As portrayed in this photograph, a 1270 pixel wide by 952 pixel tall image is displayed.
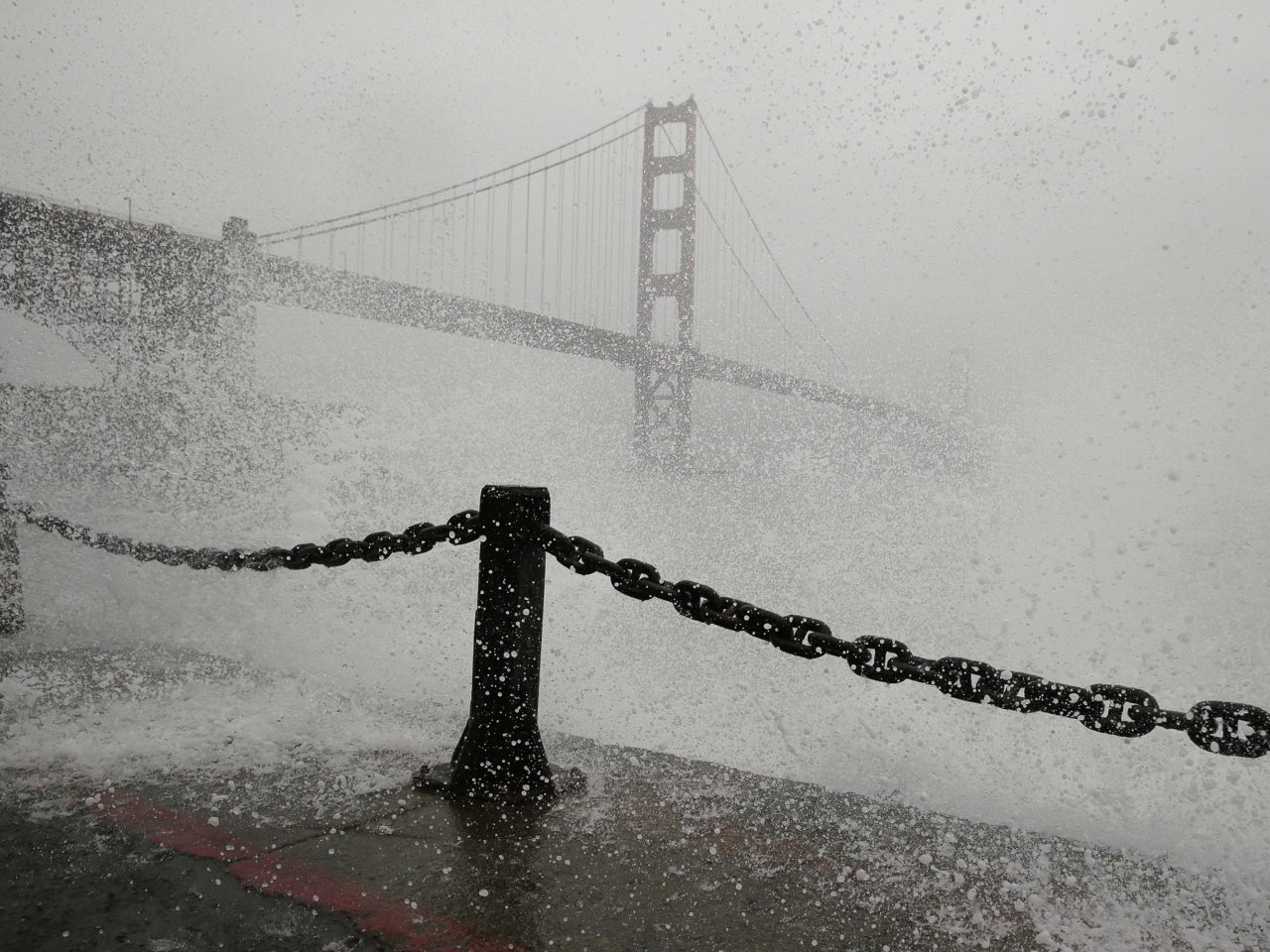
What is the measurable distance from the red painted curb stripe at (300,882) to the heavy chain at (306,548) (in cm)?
58

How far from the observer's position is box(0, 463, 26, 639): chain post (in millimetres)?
2912

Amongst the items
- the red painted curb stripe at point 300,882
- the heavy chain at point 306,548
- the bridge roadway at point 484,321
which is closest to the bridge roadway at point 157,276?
the bridge roadway at point 484,321

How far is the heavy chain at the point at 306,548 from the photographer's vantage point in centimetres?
183

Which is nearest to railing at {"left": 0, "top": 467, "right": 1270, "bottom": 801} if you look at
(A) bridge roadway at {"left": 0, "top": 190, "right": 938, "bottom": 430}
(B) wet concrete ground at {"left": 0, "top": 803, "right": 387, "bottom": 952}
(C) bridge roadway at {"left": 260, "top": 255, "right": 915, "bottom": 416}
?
(B) wet concrete ground at {"left": 0, "top": 803, "right": 387, "bottom": 952}

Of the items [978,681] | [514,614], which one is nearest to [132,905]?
[514,614]

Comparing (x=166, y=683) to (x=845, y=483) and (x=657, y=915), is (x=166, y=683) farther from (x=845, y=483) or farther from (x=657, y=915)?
(x=845, y=483)

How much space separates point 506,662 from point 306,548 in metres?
0.60

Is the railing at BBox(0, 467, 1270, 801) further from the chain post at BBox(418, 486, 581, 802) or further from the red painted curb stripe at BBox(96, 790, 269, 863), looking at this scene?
the red painted curb stripe at BBox(96, 790, 269, 863)

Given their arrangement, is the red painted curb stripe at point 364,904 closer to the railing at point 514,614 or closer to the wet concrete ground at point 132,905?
the wet concrete ground at point 132,905

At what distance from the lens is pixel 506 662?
5.97 feet

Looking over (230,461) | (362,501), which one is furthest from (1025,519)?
(230,461)

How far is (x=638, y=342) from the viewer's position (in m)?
19.4

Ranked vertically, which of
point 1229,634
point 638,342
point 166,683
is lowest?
point 1229,634

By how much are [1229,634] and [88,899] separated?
27.9ft
